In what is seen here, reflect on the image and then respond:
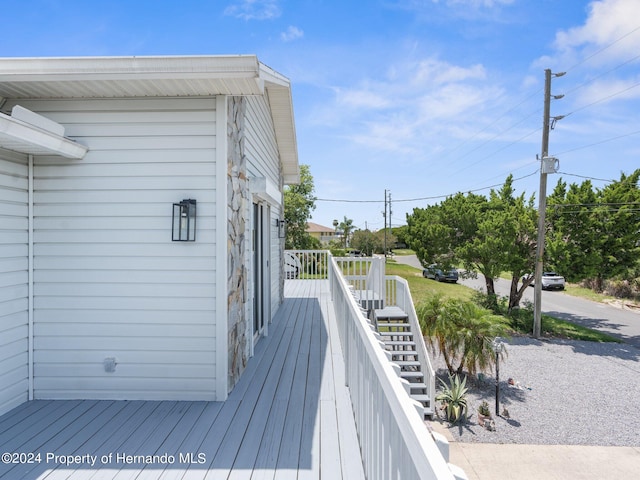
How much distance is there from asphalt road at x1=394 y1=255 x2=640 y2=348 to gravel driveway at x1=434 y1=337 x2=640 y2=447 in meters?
2.08

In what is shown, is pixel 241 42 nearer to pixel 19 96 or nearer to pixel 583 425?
pixel 19 96

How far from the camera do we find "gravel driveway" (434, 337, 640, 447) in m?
7.37

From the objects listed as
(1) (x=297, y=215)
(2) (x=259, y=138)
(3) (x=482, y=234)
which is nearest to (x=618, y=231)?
(3) (x=482, y=234)

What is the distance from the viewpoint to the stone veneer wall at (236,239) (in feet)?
10.3

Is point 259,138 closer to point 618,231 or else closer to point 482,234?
point 482,234

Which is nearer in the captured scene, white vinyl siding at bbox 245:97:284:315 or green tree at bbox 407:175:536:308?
white vinyl siding at bbox 245:97:284:315

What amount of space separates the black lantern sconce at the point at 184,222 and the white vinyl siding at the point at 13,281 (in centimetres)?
127

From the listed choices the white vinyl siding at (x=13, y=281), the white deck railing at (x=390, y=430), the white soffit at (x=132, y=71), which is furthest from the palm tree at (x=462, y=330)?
the white vinyl siding at (x=13, y=281)

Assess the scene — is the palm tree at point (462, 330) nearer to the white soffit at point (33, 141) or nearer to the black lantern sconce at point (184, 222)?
the black lantern sconce at point (184, 222)

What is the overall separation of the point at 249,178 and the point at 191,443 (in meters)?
2.60

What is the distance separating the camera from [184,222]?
2994mm

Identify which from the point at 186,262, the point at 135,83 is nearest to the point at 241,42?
the point at 135,83

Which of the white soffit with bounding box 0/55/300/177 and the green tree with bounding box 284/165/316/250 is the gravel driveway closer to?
the white soffit with bounding box 0/55/300/177

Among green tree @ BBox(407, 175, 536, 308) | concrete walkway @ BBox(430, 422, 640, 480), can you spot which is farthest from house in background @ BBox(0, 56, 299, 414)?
green tree @ BBox(407, 175, 536, 308)
